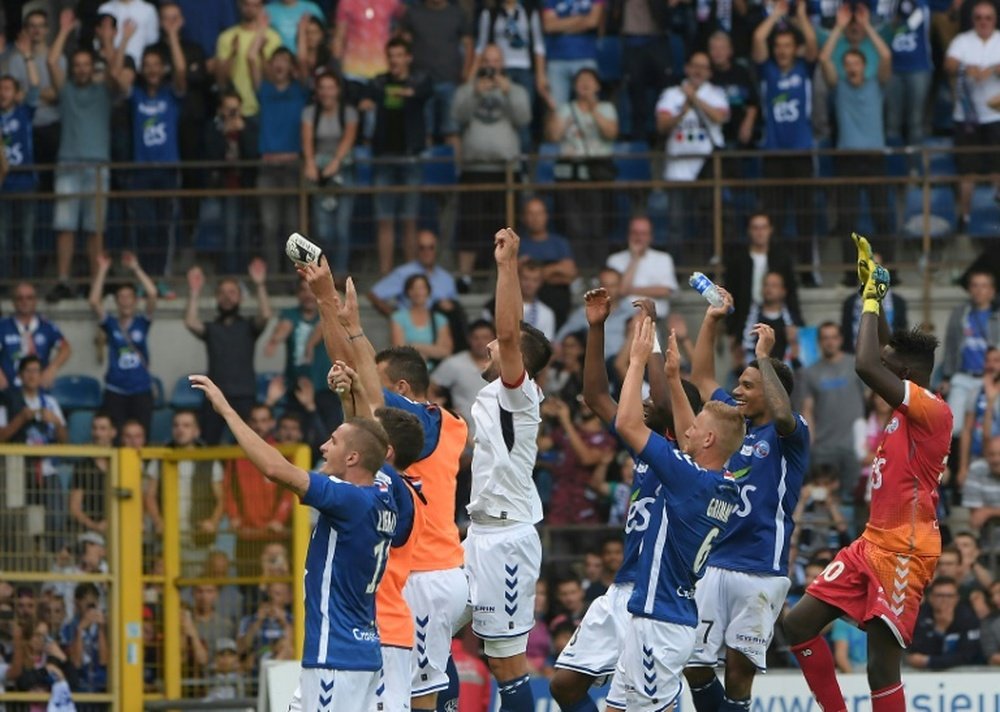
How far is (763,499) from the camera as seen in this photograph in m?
13.8

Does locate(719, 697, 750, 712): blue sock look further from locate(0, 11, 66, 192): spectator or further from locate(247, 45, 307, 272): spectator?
locate(0, 11, 66, 192): spectator

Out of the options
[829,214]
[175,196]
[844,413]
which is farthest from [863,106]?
[175,196]

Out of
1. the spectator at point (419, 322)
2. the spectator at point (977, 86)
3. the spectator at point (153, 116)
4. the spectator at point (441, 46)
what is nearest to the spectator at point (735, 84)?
the spectator at point (977, 86)

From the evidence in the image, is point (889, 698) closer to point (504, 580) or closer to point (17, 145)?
point (504, 580)

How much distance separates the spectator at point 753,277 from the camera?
Answer: 21203 millimetres

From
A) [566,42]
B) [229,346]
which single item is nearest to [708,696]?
[229,346]

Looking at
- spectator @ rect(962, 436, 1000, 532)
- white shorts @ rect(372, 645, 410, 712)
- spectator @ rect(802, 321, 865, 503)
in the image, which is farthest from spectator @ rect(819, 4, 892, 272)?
white shorts @ rect(372, 645, 410, 712)

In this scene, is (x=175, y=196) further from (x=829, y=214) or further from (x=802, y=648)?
(x=802, y=648)

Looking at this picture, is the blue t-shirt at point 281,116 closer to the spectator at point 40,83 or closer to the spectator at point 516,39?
the spectator at point 516,39

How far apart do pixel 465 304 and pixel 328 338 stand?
30.1 ft

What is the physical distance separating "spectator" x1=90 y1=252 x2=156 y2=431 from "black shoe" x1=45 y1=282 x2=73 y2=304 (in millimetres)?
434

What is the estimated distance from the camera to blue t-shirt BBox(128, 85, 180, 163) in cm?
2297

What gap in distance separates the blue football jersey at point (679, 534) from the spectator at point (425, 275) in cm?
901

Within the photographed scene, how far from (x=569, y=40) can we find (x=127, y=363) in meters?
5.71
